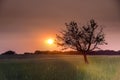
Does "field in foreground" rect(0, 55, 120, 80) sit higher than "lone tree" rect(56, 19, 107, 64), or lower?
lower

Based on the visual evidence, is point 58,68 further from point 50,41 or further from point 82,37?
point 82,37

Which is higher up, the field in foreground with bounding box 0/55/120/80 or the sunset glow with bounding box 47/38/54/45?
the sunset glow with bounding box 47/38/54/45

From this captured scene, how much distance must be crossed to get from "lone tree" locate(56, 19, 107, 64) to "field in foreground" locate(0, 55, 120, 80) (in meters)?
0.11

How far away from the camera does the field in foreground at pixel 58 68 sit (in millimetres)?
3795

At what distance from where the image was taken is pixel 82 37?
13.1 feet

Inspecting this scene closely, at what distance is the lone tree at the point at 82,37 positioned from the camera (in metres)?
3.94

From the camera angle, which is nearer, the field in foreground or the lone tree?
the field in foreground

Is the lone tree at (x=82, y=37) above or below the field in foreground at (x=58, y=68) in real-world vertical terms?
above

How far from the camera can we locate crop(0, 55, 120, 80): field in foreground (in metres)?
3.79

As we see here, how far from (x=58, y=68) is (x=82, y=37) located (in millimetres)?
422

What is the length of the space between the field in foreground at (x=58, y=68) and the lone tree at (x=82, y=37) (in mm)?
106

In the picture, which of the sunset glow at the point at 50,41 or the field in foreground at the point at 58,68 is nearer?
the field in foreground at the point at 58,68

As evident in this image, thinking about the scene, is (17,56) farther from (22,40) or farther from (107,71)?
(107,71)

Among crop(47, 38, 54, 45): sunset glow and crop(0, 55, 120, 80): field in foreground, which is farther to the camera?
crop(47, 38, 54, 45): sunset glow
